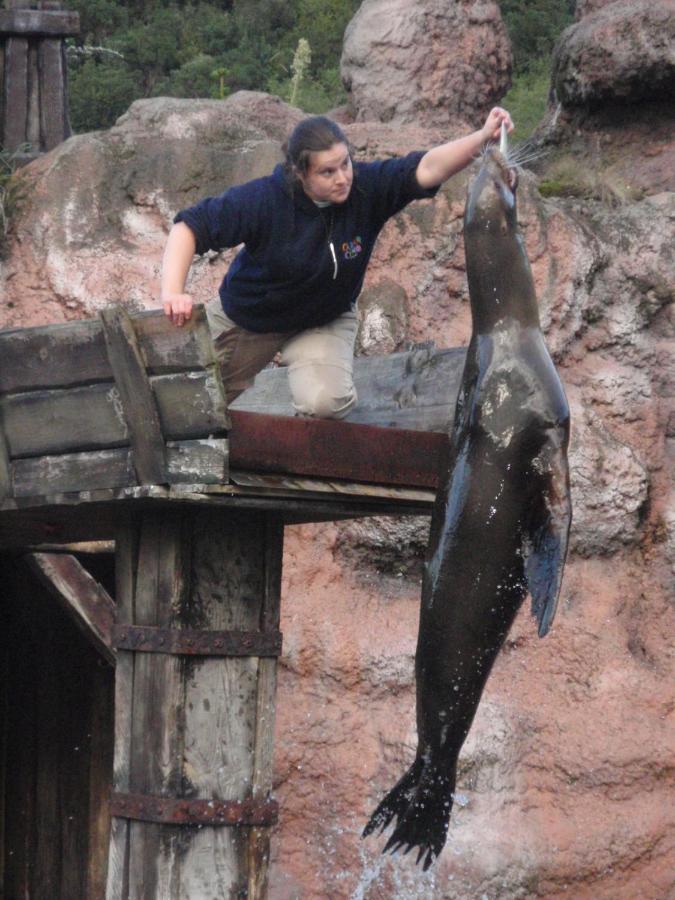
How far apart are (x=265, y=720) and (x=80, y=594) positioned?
211 cm

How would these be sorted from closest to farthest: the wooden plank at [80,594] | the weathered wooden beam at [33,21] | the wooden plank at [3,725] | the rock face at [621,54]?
1. the wooden plank at [80,594]
2. the wooden plank at [3,725]
3. the rock face at [621,54]
4. the weathered wooden beam at [33,21]

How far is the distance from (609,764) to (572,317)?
243cm

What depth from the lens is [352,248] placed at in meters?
4.62

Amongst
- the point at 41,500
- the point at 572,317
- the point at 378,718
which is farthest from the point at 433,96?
the point at 41,500

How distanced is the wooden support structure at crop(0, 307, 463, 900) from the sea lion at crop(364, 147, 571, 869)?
1.49 feet

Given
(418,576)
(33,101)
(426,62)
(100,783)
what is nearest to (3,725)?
(100,783)

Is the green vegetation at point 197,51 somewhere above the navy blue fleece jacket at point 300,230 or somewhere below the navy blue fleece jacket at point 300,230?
above

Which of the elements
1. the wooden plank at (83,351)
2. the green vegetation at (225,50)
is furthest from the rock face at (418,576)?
the green vegetation at (225,50)

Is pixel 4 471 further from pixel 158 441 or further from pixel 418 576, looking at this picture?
pixel 418 576

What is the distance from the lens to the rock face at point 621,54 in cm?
911

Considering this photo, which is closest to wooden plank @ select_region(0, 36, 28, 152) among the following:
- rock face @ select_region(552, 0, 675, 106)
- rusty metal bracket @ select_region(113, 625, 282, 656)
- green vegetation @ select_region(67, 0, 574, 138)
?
rock face @ select_region(552, 0, 675, 106)

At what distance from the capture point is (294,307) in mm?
4750

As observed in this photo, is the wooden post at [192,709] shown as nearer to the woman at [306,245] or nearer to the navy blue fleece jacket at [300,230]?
the woman at [306,245]

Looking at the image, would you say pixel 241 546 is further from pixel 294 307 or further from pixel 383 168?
pixel 383 168
